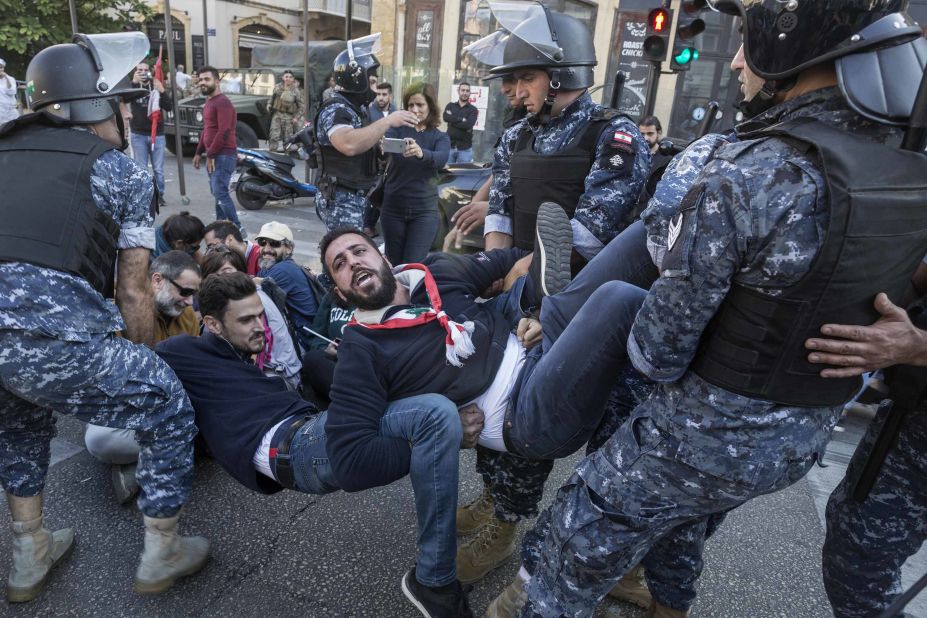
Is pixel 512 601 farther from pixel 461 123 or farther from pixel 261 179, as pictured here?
pixel 461 123

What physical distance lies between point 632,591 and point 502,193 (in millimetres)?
1734

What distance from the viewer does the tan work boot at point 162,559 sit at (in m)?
2.04

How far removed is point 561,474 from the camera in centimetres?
303

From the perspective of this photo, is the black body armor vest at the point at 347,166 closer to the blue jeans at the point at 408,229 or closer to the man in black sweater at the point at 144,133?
the blue jeans at the point at 408,229

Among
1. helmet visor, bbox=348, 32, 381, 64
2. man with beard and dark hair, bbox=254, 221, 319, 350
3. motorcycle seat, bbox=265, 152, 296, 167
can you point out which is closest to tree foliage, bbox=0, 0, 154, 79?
motorcycle seat, bbox=265, 152, 296, 167

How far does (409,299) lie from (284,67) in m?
14.6

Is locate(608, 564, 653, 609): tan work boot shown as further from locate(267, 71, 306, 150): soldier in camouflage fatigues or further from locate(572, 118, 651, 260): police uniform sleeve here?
locate(267, 71, 306, 150): soldier in camouflage fatigues

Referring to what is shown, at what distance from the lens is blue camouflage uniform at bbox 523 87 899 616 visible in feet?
3.88

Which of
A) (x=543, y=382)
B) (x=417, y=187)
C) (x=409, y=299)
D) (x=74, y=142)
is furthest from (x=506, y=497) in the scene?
(x=417, y=187)

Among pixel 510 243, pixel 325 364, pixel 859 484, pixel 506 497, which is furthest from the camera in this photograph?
pixel 325 364

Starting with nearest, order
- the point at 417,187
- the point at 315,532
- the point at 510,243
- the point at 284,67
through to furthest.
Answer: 1. the point at 315,532
2. the point at 510,243
3. the point at 417,187
4. the point at 284,67

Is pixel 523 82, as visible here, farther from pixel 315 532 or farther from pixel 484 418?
pixel 315 532

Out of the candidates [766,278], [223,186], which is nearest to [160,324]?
[766,278]

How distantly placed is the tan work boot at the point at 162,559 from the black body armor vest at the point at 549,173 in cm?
174
